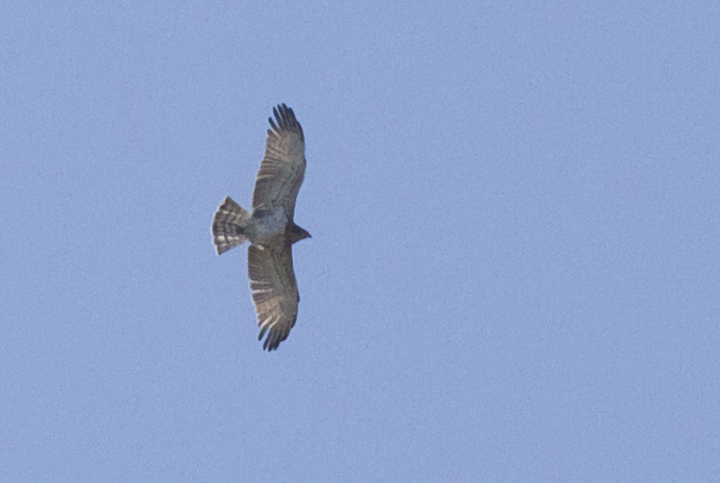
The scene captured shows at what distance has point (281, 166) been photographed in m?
23.5

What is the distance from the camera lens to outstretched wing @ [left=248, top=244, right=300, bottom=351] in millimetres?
24406

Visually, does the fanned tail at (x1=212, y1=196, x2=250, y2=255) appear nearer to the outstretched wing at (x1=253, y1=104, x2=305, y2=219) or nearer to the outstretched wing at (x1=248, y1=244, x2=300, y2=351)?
the outstretched wing at (x1=253, y1=104, x2=305, y2=219)

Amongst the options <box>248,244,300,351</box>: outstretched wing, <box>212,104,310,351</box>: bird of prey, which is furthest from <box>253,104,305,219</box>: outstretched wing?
<box>248,244,300,351</box>: outstretched wing

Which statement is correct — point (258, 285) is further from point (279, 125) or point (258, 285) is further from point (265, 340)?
point (279, 125)

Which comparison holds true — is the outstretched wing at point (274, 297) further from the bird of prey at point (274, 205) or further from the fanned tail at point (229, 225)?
the fanned tail at point (229, 225)

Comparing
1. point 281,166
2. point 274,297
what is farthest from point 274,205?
point 274,297

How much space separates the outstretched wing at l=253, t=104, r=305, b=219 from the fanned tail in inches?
9.6

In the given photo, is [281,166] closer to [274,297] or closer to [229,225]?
[229,225]

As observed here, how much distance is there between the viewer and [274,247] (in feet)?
79.0

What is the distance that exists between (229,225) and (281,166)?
1.03m

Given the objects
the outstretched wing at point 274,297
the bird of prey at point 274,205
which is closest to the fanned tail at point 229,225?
the bird of prey at point 274,205

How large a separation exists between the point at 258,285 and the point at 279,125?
2.26 meters

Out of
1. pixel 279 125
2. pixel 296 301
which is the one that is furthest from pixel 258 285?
pixel 279 125

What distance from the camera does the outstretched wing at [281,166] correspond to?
77.2 feet
